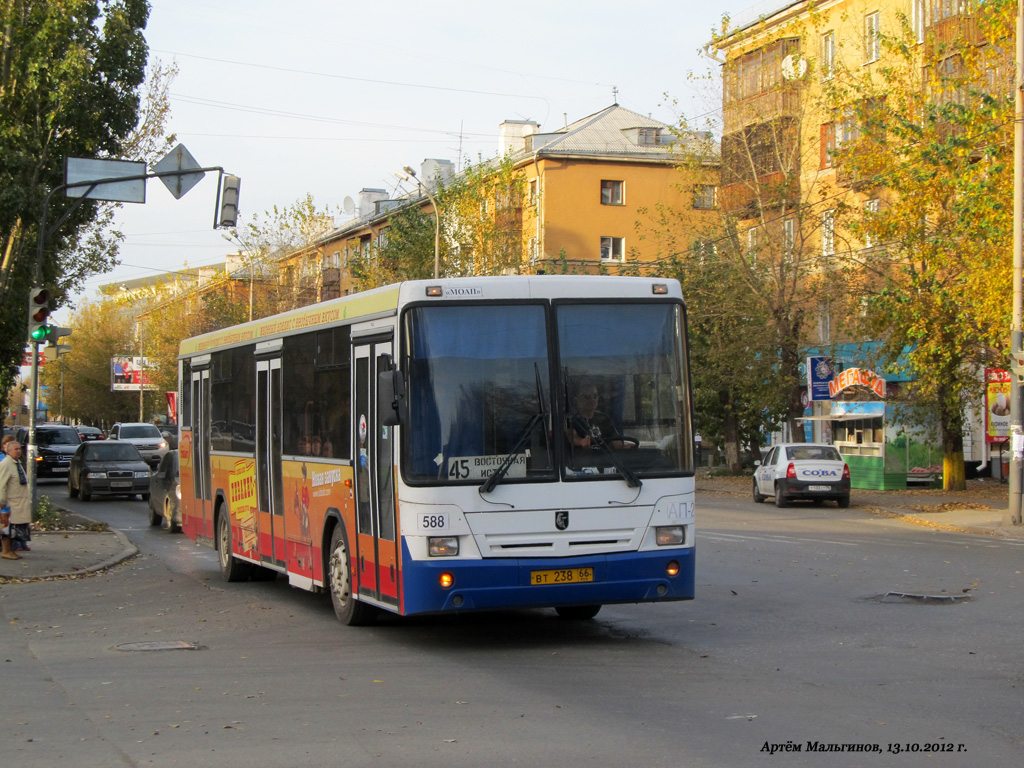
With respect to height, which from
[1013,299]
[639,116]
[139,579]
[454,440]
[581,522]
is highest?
[639,116]

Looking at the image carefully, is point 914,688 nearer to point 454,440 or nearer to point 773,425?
point 454,440

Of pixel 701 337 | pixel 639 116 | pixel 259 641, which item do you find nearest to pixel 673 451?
pixel 259 641

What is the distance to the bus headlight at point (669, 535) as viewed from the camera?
1041cm

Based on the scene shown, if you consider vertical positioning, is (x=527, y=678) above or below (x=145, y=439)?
below

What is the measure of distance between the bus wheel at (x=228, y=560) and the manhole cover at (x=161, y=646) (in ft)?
15.7

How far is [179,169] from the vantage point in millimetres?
19703

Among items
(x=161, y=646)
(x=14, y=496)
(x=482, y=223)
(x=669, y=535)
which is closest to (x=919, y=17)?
(x=482, y=223)

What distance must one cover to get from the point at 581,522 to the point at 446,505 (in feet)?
3.55

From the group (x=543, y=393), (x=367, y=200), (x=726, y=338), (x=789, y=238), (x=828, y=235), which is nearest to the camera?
(x=543, y=393)

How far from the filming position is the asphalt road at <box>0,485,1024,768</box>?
22.5 ft

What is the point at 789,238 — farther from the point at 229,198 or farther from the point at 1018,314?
the point at 229,198

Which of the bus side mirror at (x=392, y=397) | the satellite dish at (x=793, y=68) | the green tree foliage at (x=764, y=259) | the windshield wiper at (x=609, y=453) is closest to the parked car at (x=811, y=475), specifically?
the green tree foliage at (x=764, y=259)

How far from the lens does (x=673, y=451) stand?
1048 cm

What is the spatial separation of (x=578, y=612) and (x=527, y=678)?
10.9 feet
